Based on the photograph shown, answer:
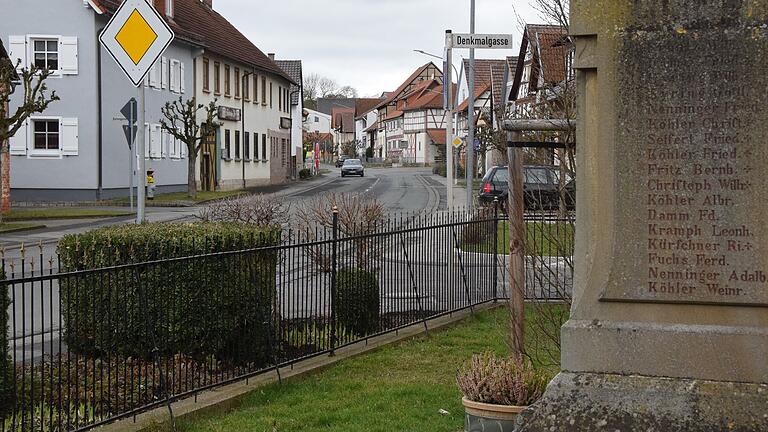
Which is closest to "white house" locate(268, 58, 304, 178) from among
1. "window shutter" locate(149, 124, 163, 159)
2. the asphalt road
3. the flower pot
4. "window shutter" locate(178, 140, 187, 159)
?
"window shutter" locate(178, 140, 187, 159)

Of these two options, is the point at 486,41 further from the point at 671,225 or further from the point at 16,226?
the point at 16,226

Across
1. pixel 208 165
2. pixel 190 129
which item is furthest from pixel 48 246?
pixel 208 165

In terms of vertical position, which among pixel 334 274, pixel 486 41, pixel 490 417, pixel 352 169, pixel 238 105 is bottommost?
pixel 490 417

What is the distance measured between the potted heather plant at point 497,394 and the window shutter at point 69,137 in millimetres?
35524

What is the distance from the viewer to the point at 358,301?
33.8 feet

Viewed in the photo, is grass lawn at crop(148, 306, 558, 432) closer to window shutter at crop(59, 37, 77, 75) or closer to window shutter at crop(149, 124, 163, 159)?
window shutter at crop(59, 37, 77, 75)

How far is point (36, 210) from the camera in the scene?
34844 mm

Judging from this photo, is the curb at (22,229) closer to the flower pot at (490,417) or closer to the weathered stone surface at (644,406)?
the flower pot at (490,417)

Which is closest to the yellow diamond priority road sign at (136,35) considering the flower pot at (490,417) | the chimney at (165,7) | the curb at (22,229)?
the flower pot at (490,417)

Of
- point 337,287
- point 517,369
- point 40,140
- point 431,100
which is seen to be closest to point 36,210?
→ point 40,140

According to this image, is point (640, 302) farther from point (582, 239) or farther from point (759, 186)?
point (759, 186)

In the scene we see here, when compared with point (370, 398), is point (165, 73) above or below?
above

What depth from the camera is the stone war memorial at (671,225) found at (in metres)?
4.93

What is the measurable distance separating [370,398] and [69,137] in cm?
3408
